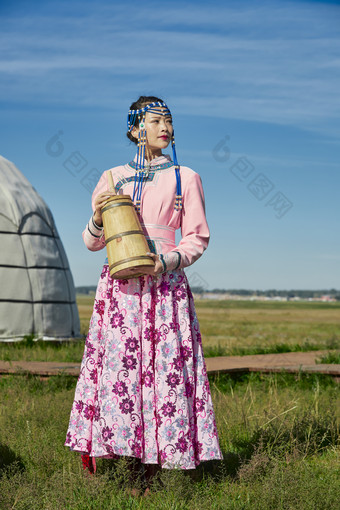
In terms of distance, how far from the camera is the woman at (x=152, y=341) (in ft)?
10.4

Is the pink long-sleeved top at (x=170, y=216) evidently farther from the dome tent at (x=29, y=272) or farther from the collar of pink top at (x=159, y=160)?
the dome tent at (x=29, y=272)

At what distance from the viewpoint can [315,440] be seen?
14.3 ft

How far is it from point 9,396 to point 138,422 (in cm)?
297

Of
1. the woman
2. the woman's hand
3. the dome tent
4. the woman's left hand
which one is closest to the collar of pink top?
the woman

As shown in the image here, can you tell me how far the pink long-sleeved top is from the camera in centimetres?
335

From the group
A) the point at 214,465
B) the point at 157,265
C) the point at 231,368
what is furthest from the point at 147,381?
the point at 231,368

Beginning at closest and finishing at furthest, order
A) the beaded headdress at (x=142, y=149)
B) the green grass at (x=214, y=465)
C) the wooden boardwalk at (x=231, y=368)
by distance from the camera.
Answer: the green grass at (x=214, y=465)
the beaded headdress at (x=142, y=149)
the wooden boardwalk at (x=231, y=368)

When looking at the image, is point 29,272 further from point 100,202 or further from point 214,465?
point 100,202

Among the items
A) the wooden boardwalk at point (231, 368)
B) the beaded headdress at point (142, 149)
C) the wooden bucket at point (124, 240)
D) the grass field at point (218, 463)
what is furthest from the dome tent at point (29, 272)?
the wooden bucket at point (124, 240)

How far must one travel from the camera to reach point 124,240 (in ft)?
10.3

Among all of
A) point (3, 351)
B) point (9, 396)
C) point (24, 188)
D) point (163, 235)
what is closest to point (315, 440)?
point (163, 235)

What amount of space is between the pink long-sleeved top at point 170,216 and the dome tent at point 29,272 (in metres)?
7.15

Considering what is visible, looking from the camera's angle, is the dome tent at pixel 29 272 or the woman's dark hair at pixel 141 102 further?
the dome tent at pixel 29 272

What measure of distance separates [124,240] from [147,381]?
73cm
